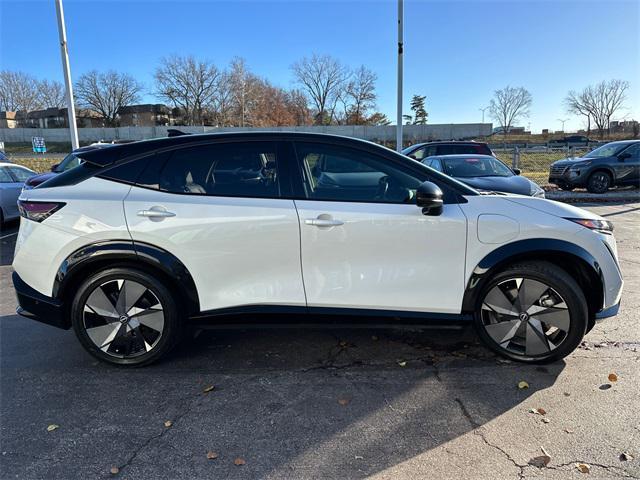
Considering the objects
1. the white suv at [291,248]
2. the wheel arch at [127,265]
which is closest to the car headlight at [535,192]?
the white suv at [291,248]

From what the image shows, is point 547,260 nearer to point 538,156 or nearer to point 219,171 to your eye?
point 219,171

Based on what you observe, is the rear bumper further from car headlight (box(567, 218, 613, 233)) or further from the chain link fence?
the chain link fence

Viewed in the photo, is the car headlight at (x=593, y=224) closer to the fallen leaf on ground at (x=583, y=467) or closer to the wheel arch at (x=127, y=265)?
the fallen leaf on ground at (x=583, y=467)

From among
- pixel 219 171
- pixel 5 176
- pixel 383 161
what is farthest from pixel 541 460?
pixel 5 176

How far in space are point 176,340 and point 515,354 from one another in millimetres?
2629

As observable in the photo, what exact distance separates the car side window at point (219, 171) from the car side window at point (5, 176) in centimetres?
761

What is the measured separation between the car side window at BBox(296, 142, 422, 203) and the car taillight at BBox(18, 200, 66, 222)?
1.85m

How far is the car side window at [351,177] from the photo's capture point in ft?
10.5

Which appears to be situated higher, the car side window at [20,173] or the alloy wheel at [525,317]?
the car side window at [20,173]

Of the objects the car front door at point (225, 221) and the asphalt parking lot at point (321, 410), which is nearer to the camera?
the asphalt parking lot at point (321, 410)

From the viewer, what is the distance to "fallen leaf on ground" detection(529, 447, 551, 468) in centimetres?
231

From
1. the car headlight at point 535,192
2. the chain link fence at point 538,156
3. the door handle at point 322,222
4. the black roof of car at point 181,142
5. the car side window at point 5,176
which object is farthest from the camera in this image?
the chain link fence at point 538,156

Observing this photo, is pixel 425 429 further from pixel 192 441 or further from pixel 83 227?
pixel 83 227

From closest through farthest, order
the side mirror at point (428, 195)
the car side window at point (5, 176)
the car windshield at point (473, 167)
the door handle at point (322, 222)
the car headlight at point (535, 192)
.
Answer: the side mirror at point (428, 195) < the door handle at point (322, 222) < the car headlight at point (535, 192) < the car side window at point (5, 176) < the car windshield at point (473, 167)
